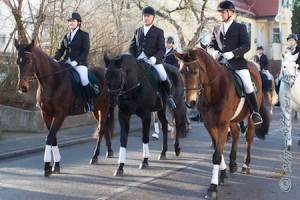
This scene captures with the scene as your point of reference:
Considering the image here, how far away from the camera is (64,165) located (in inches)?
399

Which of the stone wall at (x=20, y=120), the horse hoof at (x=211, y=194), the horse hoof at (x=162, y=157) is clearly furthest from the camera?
the stone wall at (x=20, y=120)

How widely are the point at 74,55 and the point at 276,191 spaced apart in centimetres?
496

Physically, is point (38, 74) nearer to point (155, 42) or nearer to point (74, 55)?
point (74, 55)

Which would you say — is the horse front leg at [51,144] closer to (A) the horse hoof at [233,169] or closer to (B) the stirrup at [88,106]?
(B) the stirrup at [88,106]

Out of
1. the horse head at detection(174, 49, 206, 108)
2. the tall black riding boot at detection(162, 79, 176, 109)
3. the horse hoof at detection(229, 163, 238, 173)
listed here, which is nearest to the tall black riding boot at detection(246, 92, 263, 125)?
the horse hoof at detection(229, 163, 238, 173)

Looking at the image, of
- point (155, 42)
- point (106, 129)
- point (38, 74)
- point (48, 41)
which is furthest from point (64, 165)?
point (48, 41)

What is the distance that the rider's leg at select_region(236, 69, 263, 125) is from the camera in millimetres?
8414

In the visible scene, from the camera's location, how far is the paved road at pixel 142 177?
25.1 feet

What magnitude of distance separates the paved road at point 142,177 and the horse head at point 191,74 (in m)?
1.63

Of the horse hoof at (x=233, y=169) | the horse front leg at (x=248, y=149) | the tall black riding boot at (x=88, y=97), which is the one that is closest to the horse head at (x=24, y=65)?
the tall black riding boot at (x=88, y=97)

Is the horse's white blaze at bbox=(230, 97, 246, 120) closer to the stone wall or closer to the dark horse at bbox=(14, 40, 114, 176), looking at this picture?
the dark horse at bbox=(14, 40, 114, 176)

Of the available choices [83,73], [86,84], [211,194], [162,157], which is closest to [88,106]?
[86,84]

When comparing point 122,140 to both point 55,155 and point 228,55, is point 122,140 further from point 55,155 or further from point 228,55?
point 228,55

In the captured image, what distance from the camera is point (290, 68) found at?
11797mm
